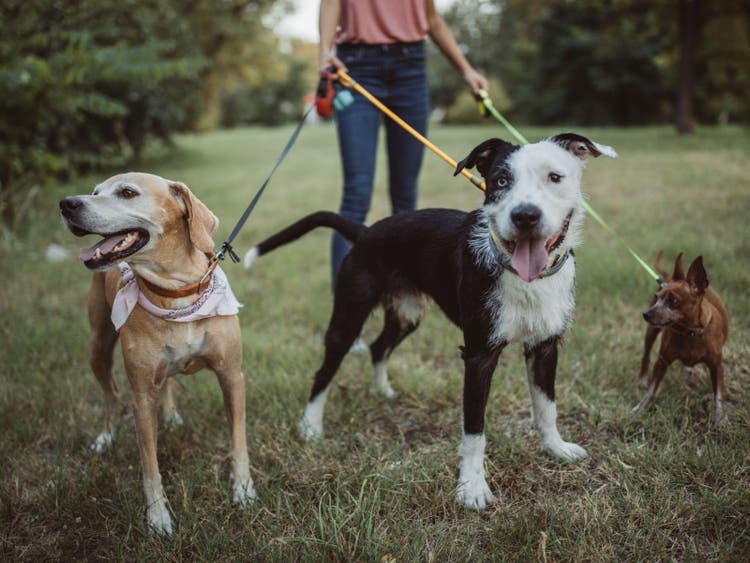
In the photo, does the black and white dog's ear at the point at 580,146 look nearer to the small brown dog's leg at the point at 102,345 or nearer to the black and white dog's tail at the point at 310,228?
the black and white dog's tail at the point at 310,228

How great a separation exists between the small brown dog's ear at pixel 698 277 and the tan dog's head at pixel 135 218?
224cm

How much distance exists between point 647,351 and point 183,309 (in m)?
2.48

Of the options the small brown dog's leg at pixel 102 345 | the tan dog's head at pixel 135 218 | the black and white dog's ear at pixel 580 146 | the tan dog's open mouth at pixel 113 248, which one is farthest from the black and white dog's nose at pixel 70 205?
the black and white dog's ear at pixel 580 146

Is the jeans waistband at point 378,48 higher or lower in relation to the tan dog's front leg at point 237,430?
higher

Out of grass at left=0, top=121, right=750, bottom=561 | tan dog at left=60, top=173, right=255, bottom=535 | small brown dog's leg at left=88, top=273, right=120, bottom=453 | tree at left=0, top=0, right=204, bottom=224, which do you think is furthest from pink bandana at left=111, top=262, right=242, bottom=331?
tree at left=0, top=0, right=204, bottom=224

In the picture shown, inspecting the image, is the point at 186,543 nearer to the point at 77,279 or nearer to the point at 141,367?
the point at 141,367

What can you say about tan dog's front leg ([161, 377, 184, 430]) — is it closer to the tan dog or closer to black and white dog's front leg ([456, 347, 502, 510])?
the tan dog

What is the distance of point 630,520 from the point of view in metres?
2.31

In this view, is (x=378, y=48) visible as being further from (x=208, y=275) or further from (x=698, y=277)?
(x=698, y=277)

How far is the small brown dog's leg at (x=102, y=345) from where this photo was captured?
3053 millimetres

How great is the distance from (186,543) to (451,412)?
156 centimetres

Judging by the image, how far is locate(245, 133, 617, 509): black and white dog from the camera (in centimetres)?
233

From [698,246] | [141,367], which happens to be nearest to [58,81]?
[141,367]

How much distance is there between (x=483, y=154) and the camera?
8.62 ft
